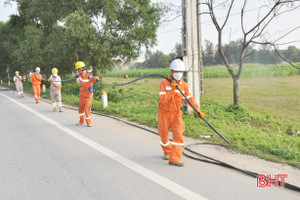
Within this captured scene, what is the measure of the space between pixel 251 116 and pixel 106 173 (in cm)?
820

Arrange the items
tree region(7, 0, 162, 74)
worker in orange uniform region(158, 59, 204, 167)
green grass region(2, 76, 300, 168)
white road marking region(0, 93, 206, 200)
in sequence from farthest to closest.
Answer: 1. tree region(7, 0, 162, 74)
2. green grass region(2, 76, 300, 168)
3. worker in orange uniform region(158, 59, 204, 167)
4. white road marking region(0, 93, 206, 200)

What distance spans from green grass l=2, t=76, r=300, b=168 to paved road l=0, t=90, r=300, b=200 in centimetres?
149

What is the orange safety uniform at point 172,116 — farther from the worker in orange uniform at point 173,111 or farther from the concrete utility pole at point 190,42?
the concrete utility pole at point 190,42

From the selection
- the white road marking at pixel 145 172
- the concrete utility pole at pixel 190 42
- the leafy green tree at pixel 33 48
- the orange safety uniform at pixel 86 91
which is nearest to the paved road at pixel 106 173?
the white road marking at pixel 145 172

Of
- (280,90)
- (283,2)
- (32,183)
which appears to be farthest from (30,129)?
(280,90)

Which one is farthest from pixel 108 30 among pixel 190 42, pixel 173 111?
pixel 173 111

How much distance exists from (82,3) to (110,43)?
3.40 m

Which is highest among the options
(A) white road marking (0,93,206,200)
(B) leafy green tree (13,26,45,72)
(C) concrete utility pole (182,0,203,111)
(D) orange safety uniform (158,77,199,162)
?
(B) leafy green tree (13,26,45,72)

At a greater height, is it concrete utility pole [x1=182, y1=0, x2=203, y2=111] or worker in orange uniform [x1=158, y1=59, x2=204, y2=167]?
concrete utility pole [x1=182, y1=0, x2=203, y2=111]

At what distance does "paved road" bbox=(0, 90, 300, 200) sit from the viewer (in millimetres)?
3738

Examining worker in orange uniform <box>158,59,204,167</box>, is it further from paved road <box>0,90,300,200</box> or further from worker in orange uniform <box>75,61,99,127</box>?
worker in orange uniform <box>75,61,99,127</box>

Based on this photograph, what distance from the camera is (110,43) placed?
18.6 metres

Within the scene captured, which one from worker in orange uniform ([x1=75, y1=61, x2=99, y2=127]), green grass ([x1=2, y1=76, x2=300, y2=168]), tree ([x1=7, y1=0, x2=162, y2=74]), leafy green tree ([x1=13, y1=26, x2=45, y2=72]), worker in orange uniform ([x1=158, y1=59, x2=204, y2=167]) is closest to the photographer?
worker in orange uniform ([x1=158, y1=59, x2=204, y2=167])

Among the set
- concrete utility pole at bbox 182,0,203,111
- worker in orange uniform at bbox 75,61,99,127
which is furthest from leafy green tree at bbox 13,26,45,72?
concrete utility pole at bbox 182,0,203,111
